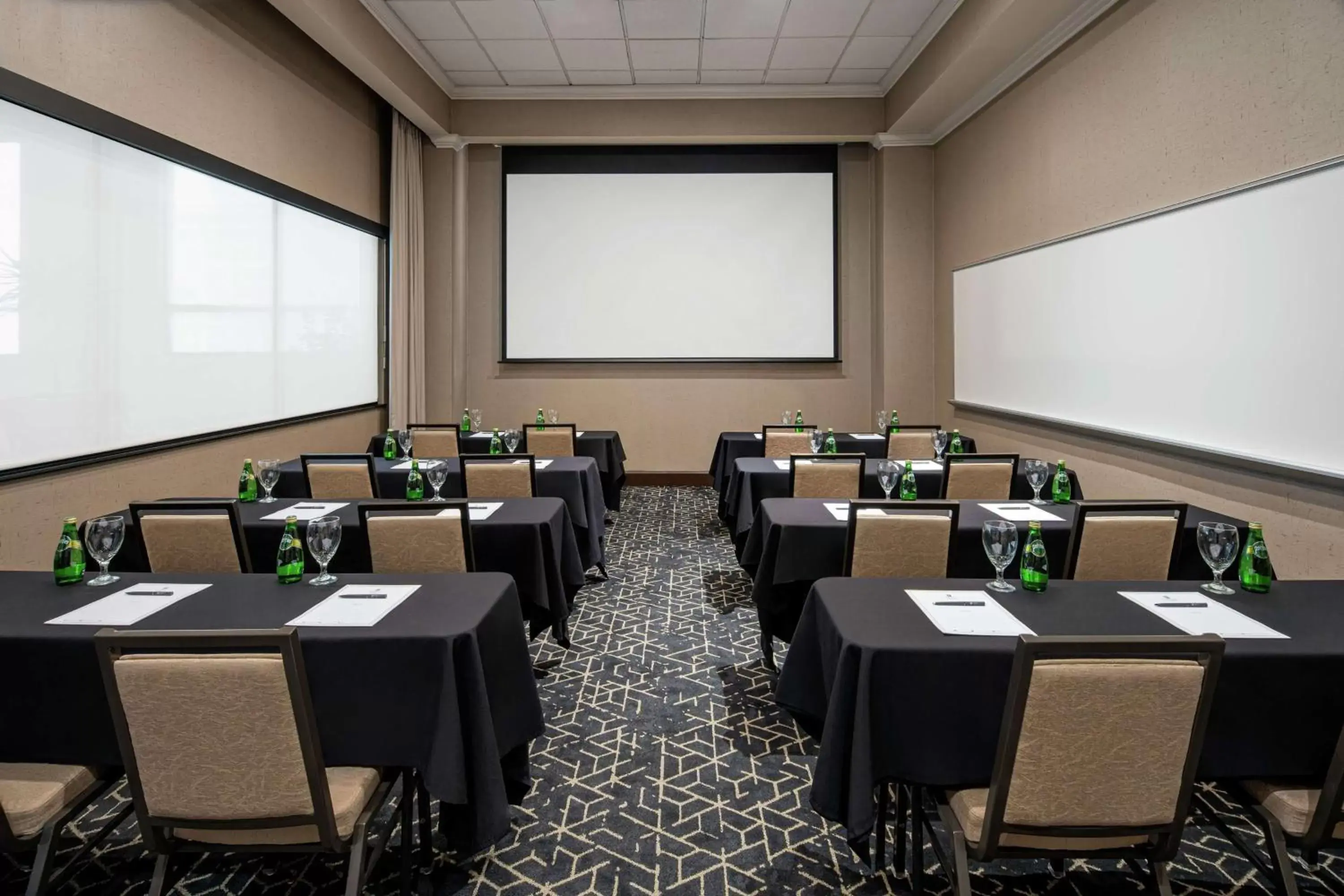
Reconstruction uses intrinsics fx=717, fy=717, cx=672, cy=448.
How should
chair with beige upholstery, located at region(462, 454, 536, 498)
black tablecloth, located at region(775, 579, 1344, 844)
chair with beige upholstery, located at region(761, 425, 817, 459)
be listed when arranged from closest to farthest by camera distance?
1. black tablecloth, located at region(775, 579, 1344, 844)
2. chair with beige upholstery, located at region(462, 454, 536, 498)
3. chair with beige upholstery, located at region(761, 425, 817, 459)

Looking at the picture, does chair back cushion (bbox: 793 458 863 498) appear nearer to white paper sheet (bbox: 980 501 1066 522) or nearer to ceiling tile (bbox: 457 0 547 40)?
white paper sheet (bbox: 980 501 1066 522)

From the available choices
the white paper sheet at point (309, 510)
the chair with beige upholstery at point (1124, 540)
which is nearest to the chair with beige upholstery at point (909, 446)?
the chair with beige upholstery at point (1124, 540)

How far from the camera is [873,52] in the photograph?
6.83 m

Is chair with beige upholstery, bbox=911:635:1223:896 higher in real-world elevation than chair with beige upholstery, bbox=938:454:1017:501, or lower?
lower

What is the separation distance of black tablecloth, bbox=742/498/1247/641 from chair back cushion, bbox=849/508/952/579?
135mm

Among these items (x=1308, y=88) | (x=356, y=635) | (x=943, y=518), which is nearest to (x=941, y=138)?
(x=1308, y=88)

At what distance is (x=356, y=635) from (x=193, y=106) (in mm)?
4407

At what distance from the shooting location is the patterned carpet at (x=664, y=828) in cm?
200

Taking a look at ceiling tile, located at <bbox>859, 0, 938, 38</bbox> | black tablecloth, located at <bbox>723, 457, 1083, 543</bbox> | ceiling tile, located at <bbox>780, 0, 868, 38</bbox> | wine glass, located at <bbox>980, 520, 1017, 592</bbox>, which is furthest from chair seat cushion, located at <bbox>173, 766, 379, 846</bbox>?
ceiling tile, located at <bbox>859, 0, 938, 38</bbox>

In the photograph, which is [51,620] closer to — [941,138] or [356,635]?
[356,635]

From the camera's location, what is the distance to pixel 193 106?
4.50m

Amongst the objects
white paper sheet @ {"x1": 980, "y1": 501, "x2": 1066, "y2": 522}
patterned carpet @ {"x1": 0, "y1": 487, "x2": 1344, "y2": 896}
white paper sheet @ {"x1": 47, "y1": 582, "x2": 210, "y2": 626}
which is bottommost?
patterned carpet @ {"x1": 0, "y1": 487, "x2": 1344, "y2": 896}

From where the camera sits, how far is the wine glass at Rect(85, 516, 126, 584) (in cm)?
216

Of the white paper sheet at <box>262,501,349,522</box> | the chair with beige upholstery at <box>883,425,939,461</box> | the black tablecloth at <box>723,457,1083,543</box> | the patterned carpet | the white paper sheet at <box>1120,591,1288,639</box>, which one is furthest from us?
the chair with beige upholstery at <box>883,425,939,461</box>
